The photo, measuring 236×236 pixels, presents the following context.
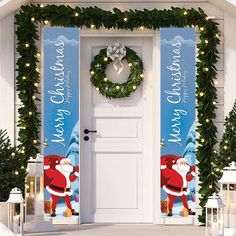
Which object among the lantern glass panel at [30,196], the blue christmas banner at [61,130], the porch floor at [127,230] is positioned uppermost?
the blue christmas banner at [61,130]

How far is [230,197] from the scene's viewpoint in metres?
9.00

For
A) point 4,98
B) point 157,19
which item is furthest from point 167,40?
point 4,98

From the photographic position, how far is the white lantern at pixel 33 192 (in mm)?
9711

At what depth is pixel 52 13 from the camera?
1055 cm

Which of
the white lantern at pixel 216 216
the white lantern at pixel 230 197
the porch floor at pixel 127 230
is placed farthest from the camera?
the porch floor at pixel 127 230

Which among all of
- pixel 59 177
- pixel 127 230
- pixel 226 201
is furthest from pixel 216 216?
pixel 59 177

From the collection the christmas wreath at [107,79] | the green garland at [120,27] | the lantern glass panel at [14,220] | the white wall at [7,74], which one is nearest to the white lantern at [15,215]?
the lantern glass panel at [14,220]

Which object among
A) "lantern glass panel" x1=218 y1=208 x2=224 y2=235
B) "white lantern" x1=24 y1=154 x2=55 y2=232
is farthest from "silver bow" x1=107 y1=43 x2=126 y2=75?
"lantern glass panel" x1=218 y1=208 x2=224 y2=235

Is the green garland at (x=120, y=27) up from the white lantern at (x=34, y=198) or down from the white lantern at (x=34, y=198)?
up

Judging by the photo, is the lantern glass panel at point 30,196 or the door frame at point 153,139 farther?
the door frame at point 153,139

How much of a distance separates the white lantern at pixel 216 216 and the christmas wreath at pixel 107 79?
240 centimetres

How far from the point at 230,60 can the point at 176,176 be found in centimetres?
145

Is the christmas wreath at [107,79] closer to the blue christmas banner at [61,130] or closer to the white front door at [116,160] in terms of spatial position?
the white front door at [116,160]

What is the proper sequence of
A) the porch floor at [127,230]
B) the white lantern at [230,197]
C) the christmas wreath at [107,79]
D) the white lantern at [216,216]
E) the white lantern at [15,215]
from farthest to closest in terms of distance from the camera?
the christmas wreath at [107,79]
the porch floor at [127,230]
the white lantern at [15,215]
the white lantern at [230,197]
the white lantern at [216,216]
